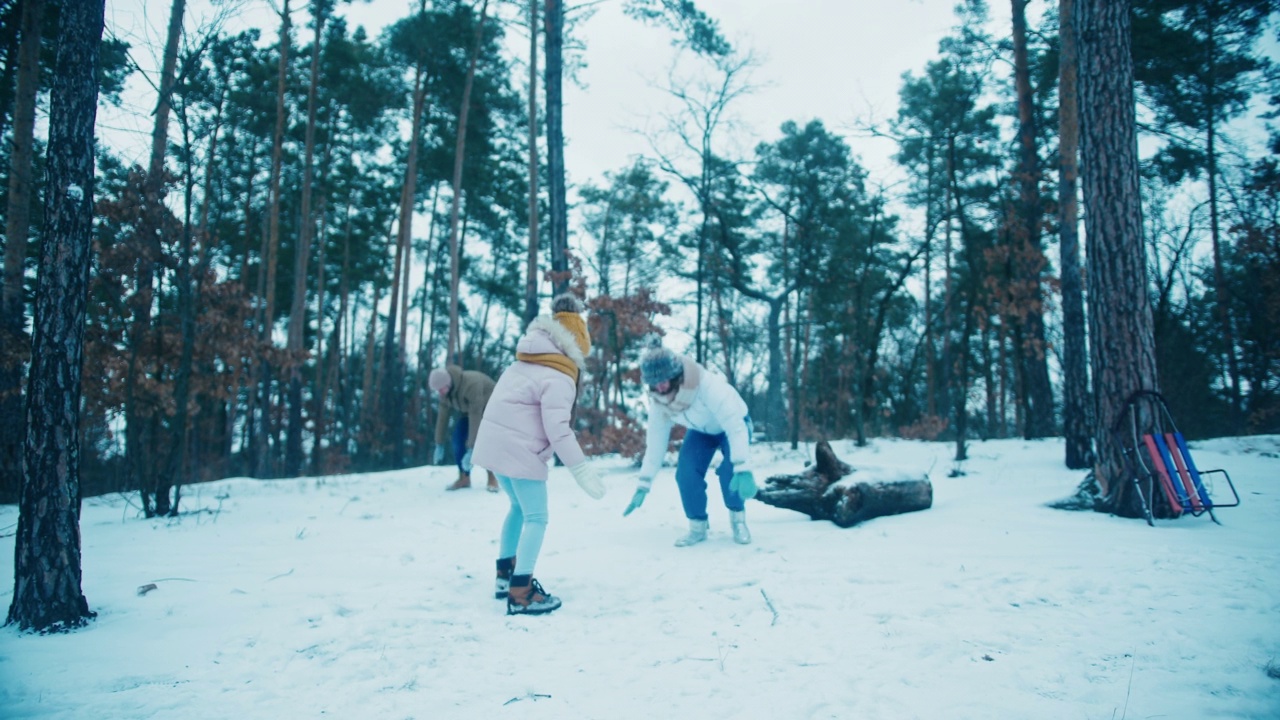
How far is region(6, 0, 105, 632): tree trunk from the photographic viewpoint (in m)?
2.96

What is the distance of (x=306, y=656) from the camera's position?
2.73 metres

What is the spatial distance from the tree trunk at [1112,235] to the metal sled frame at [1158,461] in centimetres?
8

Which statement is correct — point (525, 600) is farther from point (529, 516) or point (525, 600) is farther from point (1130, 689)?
point (1130, 689)

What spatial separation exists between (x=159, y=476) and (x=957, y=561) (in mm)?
7089

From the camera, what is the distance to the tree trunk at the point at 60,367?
2.96m

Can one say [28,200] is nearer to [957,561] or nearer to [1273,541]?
[957,561]

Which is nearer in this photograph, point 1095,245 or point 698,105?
point 1095,245

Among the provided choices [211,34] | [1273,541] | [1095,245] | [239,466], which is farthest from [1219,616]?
[239,466]

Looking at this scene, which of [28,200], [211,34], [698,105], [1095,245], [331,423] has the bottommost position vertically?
[331,423]

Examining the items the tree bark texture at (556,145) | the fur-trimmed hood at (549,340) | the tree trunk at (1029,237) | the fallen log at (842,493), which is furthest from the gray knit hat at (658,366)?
the tree trunk at (1029,237)

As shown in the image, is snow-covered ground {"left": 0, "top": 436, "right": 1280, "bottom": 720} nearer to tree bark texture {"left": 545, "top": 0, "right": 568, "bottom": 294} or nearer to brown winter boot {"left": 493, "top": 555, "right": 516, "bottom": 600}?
brown winter boot {"left": 493, "top": 555, "right": 516, "bottom": 600}

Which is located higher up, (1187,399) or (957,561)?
(1187,399)

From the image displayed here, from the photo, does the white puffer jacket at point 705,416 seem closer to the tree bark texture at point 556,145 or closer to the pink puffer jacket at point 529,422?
the pink puffer jacket at point 529,422

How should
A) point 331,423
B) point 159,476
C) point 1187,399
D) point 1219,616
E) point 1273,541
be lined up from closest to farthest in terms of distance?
point 1219,616 → point 1273,541 → point 159,476 → point 1187,399 → point 331,423
